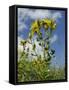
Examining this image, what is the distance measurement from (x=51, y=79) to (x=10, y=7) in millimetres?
684

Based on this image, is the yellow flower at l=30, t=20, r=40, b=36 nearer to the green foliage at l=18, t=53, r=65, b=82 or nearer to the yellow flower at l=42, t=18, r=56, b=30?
the yellow flower at l=42, t=18, r=56, b=30

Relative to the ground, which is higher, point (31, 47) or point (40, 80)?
point (31, 47)

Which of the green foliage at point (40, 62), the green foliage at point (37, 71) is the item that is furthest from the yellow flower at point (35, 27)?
the green foliage at point (37, 71)

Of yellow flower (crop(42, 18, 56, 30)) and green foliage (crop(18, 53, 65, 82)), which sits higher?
yellow flower (crop(42, 18, 56, 30))

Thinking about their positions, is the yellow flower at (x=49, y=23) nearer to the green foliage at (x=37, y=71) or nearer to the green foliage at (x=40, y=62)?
the green foliage at (x=40, y=62)

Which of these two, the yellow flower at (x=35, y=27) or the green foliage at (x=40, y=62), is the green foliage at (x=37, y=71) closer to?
the green foliage at (x=40, y=62)

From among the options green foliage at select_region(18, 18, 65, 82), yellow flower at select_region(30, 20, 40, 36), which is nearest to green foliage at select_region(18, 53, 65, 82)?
green foliage at select_region(18, 18, 65, 82)

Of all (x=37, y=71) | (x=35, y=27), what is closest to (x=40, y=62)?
(x=37, y=71)

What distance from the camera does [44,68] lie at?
2.96 meters

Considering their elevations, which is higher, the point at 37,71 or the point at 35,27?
the point at 35,27

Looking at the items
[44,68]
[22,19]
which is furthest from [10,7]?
[44,68]

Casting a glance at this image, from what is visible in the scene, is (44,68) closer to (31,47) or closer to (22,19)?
(31,47)

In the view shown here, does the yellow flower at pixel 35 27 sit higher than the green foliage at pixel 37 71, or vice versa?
the yellow flower at pixel 35 27

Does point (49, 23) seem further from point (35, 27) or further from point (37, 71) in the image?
point (37, 71)
